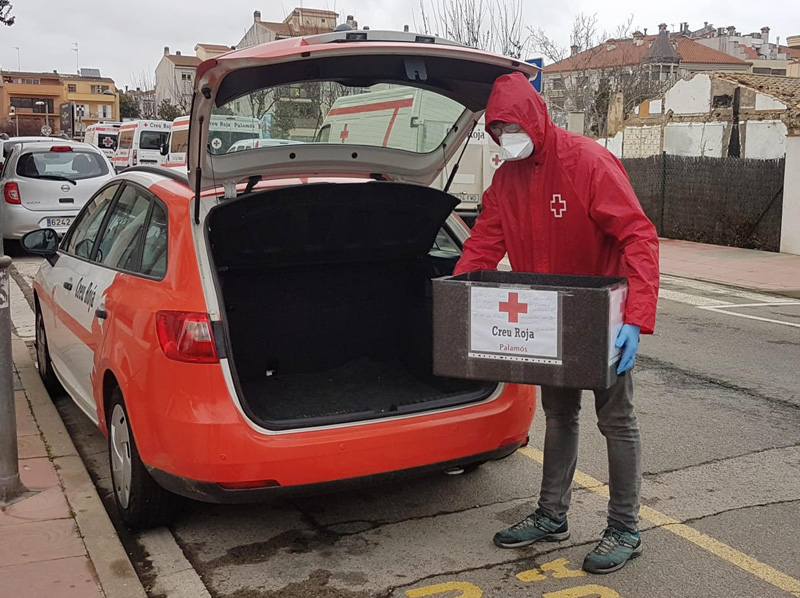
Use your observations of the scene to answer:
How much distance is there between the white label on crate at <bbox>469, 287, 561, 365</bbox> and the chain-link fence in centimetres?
1498

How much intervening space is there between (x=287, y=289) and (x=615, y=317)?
222cm

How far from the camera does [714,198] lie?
18172 mm

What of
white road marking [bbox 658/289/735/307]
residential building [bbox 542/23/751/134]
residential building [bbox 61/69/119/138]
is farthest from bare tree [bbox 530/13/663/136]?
residential building [bbox 61/69/119/138]

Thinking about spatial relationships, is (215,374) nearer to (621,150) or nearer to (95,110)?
(621,150)

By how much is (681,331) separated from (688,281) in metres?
5.07

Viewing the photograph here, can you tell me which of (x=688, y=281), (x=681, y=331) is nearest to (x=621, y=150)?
(x=688, y=281)

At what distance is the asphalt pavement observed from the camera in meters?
3.53

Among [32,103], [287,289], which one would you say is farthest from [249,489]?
[32,103]

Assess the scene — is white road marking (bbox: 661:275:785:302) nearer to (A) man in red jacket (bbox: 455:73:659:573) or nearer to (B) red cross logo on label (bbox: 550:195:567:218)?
(A) man in red jacket (bbox: 455:73:659:573)

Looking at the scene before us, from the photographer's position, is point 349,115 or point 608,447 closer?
point 608,447

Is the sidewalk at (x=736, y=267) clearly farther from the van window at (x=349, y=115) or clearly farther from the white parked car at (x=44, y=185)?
the white parked car at (x=44, y=185)

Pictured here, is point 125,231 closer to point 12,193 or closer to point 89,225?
point 89,225

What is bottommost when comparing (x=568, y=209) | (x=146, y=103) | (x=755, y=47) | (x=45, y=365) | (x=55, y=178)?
(x=45, y=365)

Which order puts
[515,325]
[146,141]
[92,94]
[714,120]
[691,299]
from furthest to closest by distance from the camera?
[92,94] → [146,141] → [714,120] → [691,299] → [515,325]
